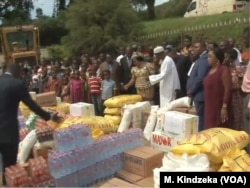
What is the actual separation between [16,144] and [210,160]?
87.4 inches

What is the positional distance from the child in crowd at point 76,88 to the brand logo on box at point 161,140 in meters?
3.43

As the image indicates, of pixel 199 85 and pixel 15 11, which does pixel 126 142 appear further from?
pixel 15 11

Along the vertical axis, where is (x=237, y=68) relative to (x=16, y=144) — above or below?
above

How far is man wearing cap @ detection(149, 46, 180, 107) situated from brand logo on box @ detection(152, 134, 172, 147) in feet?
4.14

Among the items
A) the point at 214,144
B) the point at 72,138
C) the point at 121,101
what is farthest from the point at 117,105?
the point at 214,144

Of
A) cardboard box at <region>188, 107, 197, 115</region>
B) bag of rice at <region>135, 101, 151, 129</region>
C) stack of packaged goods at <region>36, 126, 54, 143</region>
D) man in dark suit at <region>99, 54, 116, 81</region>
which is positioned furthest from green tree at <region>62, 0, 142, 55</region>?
stack of packaged goods at <region>36, 126, 54, 143</region>

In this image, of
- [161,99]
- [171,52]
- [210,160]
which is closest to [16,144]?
[210,160]

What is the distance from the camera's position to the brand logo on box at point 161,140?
18.7 ft

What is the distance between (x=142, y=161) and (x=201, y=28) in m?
16.2

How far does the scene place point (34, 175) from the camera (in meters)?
4.86

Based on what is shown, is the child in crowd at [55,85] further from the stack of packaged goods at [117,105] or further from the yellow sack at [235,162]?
the yellow sack at [235,162]

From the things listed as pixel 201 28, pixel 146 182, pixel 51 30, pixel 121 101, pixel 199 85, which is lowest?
pixel 146 182

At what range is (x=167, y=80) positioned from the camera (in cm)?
709

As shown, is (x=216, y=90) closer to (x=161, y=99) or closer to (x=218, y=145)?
(x=218, y=145)
